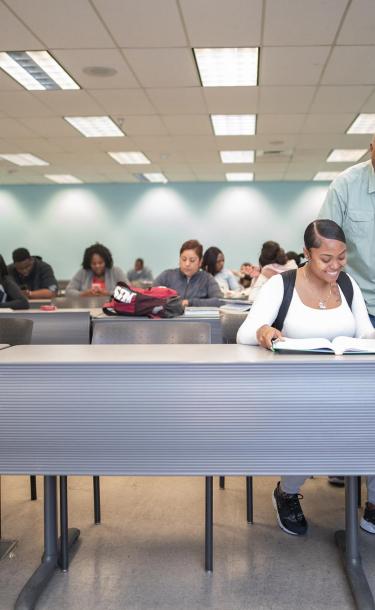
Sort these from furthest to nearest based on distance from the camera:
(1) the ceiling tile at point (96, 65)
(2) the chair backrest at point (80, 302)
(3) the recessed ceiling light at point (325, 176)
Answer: (3) the recessed ceiling light at point (325, 176) → (1) the ceiling tile at point (96, 65) → (2) the chair backrest at point (80, 302)

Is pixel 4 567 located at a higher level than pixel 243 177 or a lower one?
lower

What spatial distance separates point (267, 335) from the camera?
189 centimetres

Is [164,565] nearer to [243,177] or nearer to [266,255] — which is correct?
[266,255]

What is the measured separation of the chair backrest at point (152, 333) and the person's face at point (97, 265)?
2824 millimetres

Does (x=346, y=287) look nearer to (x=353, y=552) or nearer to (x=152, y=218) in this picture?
(x=353, y=552)

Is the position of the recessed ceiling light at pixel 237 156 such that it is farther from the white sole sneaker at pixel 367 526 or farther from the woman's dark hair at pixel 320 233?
the white sole sneaker at pixel 367 526

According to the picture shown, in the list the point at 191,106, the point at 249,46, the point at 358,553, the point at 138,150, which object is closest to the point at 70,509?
the point at 358,553

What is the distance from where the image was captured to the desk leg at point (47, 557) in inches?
72.2

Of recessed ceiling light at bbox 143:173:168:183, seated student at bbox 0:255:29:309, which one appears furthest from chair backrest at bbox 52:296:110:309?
recessed ceiling light at bbox 143:173:168:183

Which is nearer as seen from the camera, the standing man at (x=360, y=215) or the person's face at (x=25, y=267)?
the standing man at (x=360, y=215)

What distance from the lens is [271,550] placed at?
2.21m

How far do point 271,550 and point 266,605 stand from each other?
375 mm

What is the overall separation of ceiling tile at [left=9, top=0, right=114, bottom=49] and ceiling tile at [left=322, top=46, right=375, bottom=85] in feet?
6.34

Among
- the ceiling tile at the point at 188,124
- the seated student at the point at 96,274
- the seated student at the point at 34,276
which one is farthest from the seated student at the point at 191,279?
the ceiling tile at the point at 188,124
